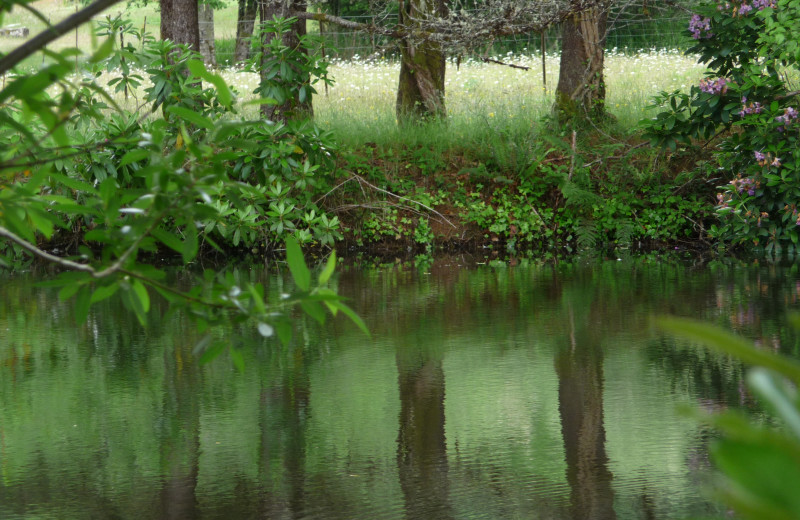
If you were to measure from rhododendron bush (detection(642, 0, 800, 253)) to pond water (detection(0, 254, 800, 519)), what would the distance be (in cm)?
216

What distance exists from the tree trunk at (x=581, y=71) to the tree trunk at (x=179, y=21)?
4.93 metres

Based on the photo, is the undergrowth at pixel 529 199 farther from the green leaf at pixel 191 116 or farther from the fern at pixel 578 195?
the green leaf at pixel 191 116

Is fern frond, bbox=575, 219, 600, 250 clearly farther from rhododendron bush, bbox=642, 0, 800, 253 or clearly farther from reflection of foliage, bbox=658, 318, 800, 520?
reflection of foliage, bbox=658, 318, 800, 520

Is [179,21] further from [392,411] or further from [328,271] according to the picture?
[328,271]

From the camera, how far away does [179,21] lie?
1210cm

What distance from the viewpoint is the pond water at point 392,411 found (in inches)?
160

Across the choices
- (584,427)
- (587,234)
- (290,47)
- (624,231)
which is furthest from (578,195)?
(584,427)

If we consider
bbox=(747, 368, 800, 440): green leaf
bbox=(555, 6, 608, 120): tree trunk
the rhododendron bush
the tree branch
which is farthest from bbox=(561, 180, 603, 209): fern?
bbox=(747, 368, 800, 440): green leaf

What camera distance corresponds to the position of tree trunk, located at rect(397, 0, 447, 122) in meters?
13.9

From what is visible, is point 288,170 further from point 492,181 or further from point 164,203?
point 164,203

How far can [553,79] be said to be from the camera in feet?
58.0

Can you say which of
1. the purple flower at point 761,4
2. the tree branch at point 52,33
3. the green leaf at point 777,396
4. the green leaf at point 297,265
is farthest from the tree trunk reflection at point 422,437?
the purple flower at point 761,4

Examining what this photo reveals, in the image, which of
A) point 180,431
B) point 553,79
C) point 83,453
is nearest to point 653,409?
point 180,431

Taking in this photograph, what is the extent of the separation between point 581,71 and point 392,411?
9.05 meters
